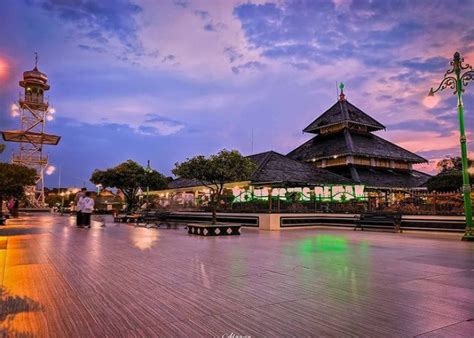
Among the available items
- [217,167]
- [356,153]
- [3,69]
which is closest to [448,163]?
[356,153]

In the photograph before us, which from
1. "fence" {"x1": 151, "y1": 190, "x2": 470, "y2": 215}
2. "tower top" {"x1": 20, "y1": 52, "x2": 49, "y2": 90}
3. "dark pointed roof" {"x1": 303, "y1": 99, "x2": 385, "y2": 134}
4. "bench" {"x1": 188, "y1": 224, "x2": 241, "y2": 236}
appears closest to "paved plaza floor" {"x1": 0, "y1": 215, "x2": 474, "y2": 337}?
"bench" {"x1": 188, "y1": 224, "x2": 241, "y2": 236}

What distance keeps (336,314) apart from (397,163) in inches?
1407

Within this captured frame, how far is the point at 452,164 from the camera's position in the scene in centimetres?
3975

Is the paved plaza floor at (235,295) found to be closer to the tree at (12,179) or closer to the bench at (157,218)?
the tree at (12,179)

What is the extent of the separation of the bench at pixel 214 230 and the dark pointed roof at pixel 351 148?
67.5 ft

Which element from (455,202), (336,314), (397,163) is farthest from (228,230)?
(397,163)

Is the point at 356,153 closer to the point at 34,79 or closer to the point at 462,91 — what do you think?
the point at 462,91

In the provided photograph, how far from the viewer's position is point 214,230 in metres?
13.2

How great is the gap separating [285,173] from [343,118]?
592 inches

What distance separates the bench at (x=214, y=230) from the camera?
42.9 ft

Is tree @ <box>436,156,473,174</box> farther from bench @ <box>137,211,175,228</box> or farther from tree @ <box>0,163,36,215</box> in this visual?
tree @ <box>0,163,36,215</box>

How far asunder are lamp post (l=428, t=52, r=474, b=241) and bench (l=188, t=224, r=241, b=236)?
26.6ft

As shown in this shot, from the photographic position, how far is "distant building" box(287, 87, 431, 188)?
1240 inches

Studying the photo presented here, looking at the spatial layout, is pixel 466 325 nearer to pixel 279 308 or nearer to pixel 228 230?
pixel 279 308
